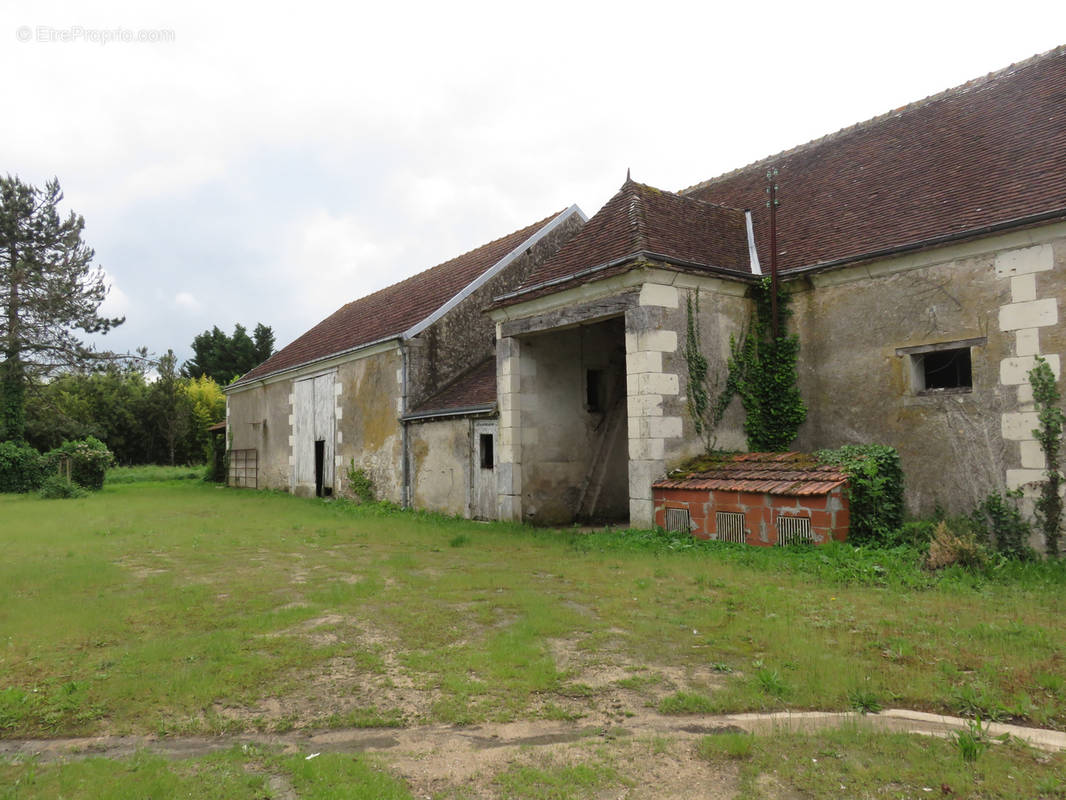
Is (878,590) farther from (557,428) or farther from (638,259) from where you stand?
(557,428)

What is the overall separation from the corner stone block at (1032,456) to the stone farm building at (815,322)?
0.9 inches

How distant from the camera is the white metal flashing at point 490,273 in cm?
1675

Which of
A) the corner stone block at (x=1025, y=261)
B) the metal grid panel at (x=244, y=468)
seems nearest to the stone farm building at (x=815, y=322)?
the corner stone block at (x=1025, y=261)

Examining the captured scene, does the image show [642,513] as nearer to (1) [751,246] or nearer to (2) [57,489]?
(1) [751,246]

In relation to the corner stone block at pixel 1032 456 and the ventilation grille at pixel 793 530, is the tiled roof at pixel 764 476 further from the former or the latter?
the corner stone block at pixel 1032 456

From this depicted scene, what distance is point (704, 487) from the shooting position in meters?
9.78

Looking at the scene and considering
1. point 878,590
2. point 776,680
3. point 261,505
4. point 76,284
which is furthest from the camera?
point 76,284

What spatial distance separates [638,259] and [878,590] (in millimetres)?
5641

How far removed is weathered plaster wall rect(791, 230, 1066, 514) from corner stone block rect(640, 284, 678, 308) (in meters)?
2.16

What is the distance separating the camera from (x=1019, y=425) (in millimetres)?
8586

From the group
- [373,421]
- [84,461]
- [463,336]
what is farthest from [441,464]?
[84,461]

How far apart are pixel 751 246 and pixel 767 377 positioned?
250 cm

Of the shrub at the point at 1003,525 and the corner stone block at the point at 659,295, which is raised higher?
the corner stone block at the point at 659,295

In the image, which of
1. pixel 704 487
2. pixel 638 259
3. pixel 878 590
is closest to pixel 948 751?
pixel 878 590
